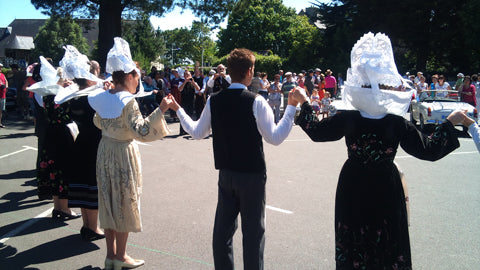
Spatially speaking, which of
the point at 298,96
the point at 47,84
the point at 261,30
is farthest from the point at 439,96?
the point at 261,30

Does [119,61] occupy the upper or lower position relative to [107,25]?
lower

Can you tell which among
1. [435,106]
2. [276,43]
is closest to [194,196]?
[435,106]

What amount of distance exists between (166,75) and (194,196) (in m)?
11.8

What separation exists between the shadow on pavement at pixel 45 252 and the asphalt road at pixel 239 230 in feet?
0.04

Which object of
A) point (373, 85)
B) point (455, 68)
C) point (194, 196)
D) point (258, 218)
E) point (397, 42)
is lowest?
point (194, 196)

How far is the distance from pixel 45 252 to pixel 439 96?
12723 mm

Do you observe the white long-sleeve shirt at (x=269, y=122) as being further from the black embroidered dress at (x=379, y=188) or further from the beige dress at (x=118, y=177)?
the beige dress at (x=118, y=177)

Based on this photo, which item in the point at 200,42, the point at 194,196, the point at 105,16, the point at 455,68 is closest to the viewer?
the point at 194,196

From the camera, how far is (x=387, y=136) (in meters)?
2.76

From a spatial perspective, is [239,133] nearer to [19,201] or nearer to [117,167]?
[117,167]

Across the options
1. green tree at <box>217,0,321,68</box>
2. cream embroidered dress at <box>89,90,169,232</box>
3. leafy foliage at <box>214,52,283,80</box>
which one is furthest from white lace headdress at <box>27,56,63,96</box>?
green tree at <box>217,0,321,68</box>

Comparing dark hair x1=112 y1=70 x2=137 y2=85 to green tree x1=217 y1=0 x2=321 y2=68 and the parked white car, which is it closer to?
the parked white car

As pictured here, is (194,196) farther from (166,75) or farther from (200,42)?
(200,42)

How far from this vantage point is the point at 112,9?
1930 cm
